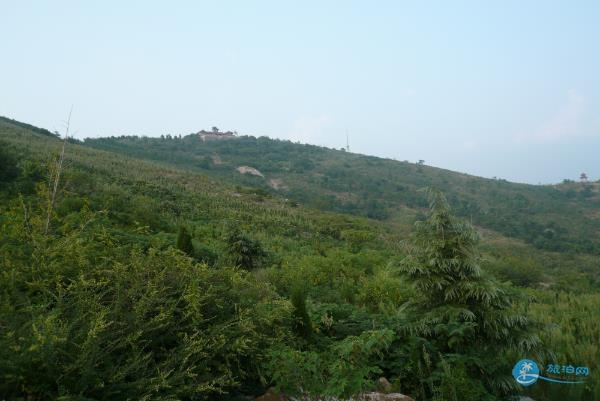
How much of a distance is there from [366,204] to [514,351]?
4762 cm

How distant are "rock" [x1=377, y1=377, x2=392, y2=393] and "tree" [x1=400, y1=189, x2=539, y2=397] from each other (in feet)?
1.79

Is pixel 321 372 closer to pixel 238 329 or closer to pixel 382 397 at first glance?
pixel 382 397

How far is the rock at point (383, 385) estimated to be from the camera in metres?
4.60

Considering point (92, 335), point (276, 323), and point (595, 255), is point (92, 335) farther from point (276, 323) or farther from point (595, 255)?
point (595, 255)

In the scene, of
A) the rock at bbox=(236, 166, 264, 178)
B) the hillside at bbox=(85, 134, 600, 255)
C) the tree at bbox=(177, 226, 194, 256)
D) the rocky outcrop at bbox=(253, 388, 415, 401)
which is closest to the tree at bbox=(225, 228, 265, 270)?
the tree at bbox=(177, 226, 194, 256)

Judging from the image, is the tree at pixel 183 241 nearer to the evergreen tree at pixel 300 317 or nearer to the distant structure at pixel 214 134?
the evergreen tree at pixel 300 317

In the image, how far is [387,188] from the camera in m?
62.2

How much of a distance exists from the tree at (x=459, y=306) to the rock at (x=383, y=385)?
0.54m

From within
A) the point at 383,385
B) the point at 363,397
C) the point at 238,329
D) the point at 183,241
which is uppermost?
the point at 183,241

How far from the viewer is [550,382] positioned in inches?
207

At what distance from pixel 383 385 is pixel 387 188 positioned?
5906cm

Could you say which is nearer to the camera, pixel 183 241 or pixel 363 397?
pixel 363 397

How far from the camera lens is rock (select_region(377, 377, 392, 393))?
460 cm

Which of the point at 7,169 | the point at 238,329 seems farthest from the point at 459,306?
the point at 7,169
